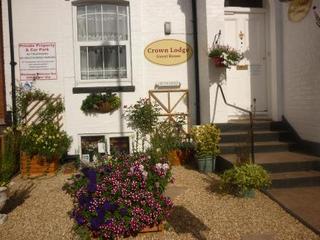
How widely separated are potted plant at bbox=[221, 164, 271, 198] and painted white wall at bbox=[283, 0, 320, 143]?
2.11 m

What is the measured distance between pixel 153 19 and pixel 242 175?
470cm

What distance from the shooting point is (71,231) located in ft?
15.2

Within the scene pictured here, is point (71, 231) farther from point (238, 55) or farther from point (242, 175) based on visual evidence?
point (238, 55)

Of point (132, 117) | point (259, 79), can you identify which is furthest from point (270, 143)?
point (132, 117)

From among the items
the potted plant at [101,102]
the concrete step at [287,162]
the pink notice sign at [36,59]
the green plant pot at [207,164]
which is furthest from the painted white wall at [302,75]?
the pink notice sign at [36,59]

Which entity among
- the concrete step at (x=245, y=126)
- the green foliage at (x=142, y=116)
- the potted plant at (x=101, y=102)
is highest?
the potted plant at (x=101, y=102)

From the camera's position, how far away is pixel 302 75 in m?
7.39

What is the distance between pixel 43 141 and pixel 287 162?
4431 mm

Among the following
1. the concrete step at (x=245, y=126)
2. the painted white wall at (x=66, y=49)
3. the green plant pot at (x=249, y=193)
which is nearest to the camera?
the green plant pot at (x=249, y=193)

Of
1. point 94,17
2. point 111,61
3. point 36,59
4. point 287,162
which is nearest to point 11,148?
point 36,59

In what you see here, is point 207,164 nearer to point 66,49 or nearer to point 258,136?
point 258,136

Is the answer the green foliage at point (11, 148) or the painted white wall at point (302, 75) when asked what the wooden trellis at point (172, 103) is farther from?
the green foliage at point (11, 148)

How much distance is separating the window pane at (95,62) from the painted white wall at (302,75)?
395 centimetres

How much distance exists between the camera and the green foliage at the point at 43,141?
7.41 metres
